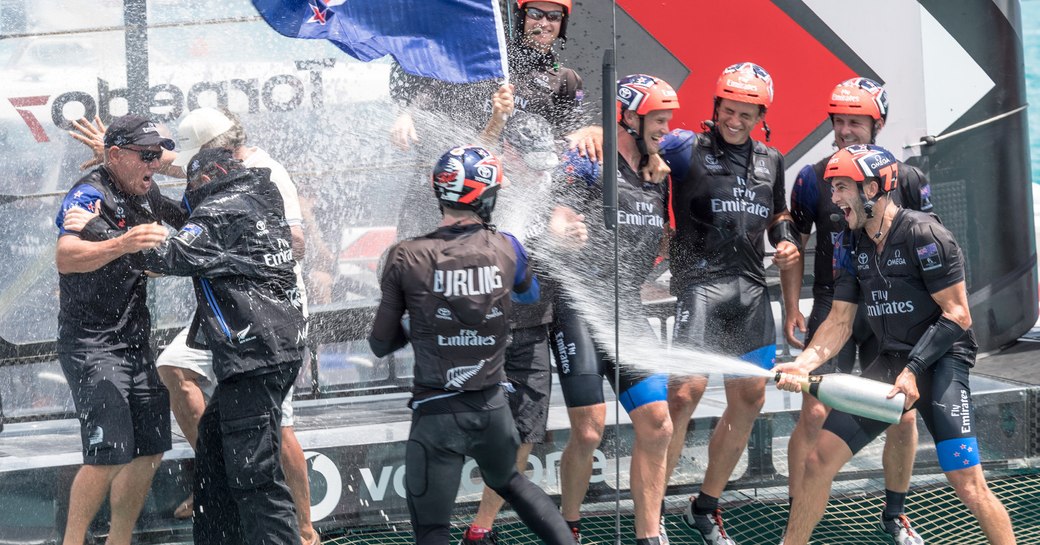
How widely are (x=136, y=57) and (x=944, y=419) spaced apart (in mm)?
4184

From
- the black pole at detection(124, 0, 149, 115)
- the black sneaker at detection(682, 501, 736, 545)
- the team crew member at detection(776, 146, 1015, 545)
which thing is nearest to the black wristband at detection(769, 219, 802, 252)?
the team crew member at detection(776, 146, 1015, 545)

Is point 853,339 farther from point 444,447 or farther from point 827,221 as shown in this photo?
point 444,447

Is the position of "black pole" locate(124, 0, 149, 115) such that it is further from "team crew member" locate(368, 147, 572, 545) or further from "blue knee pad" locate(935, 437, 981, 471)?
"blue knee pad" locate(935, 437, 981, 471)

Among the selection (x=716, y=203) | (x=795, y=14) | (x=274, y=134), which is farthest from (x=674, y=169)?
(x=274, y=134)

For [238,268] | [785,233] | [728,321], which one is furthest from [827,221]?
[238,268]

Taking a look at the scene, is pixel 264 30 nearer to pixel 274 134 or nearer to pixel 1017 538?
pixel 274 134

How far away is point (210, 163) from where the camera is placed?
16.7ft

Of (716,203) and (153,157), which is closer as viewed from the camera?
(153,157)

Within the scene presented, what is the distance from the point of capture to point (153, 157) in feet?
17.0

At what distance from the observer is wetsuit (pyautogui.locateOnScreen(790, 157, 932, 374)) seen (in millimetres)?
5820

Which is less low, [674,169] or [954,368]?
[674,169]

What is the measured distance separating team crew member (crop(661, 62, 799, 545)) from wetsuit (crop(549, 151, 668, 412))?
0.23 m

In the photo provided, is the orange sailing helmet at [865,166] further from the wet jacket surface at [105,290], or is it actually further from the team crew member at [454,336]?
the wet jacket surface at [105,290]

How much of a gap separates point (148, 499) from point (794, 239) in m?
3.25
